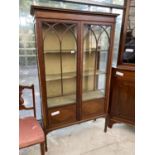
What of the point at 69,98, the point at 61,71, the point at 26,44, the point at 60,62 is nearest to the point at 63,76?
the point at 61,71

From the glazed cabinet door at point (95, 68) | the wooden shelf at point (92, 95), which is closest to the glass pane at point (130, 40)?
the glazed cabinet door at point (95, 68)

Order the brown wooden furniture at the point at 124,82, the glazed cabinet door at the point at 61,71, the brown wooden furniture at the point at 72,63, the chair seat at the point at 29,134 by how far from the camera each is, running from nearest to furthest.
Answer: the chair seat at the point at 29,134, the brown wooden furniture at the point at 72,63, the glazed cabinet door at the point at 61,71, the brown wooden furniture at the point at 124,82

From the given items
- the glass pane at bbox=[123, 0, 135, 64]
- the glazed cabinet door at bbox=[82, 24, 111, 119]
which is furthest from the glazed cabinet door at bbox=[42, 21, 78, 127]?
the glass pane at bbox=[123, 0, 135, 64]

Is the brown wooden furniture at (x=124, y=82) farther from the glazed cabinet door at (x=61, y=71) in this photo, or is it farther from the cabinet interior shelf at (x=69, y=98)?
the glazed cabinet door at (x=61, y=71)

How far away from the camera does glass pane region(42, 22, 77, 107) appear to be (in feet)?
5.87

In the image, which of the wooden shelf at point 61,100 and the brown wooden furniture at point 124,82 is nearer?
the wooden shelf at point 61,100

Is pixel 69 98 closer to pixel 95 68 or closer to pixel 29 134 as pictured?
pixel 95 68

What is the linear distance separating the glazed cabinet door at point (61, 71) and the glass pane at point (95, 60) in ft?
0.59

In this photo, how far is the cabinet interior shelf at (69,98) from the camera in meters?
1.96

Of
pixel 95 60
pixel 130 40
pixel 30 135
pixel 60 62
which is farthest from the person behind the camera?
pixel 95 60

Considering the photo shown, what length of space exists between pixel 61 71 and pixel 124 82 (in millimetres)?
874

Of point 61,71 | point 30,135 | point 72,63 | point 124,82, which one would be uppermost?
point 72,63

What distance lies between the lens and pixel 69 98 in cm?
210
